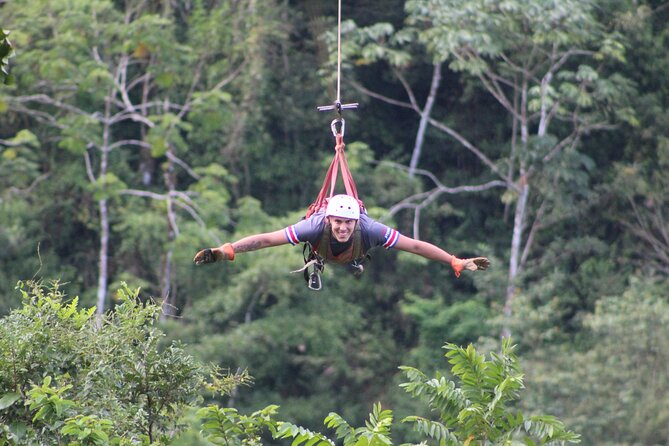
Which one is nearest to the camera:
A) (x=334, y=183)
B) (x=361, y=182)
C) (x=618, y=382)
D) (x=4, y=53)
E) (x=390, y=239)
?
(x=4, y=53)

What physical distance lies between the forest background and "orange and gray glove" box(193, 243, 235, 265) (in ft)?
36.1

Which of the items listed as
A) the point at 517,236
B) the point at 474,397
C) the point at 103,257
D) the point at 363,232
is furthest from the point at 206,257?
the point at 517,236

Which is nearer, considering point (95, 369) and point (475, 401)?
point (95, 369)

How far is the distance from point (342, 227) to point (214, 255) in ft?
2.82

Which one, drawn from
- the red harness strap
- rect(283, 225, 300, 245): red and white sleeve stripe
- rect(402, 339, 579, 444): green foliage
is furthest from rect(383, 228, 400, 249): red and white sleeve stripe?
rect(402, 339, 579, 444): green foliage

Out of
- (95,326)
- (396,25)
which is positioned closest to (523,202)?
(396,25)

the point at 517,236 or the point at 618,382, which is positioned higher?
the point at 517,236

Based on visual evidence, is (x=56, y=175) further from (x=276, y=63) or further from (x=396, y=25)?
(x=396, y=25)

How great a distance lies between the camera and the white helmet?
884 cm

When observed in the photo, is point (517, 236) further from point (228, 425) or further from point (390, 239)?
point (228, 425)

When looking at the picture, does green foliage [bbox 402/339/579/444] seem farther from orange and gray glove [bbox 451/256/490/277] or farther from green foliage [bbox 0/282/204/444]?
green foliage [bbox 0/282/204/444]

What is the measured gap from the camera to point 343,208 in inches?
348

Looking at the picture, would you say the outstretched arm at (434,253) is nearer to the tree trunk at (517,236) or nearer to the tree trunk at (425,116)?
the tree trunk at (517,236)

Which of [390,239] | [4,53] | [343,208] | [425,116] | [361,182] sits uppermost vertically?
[4,53]
